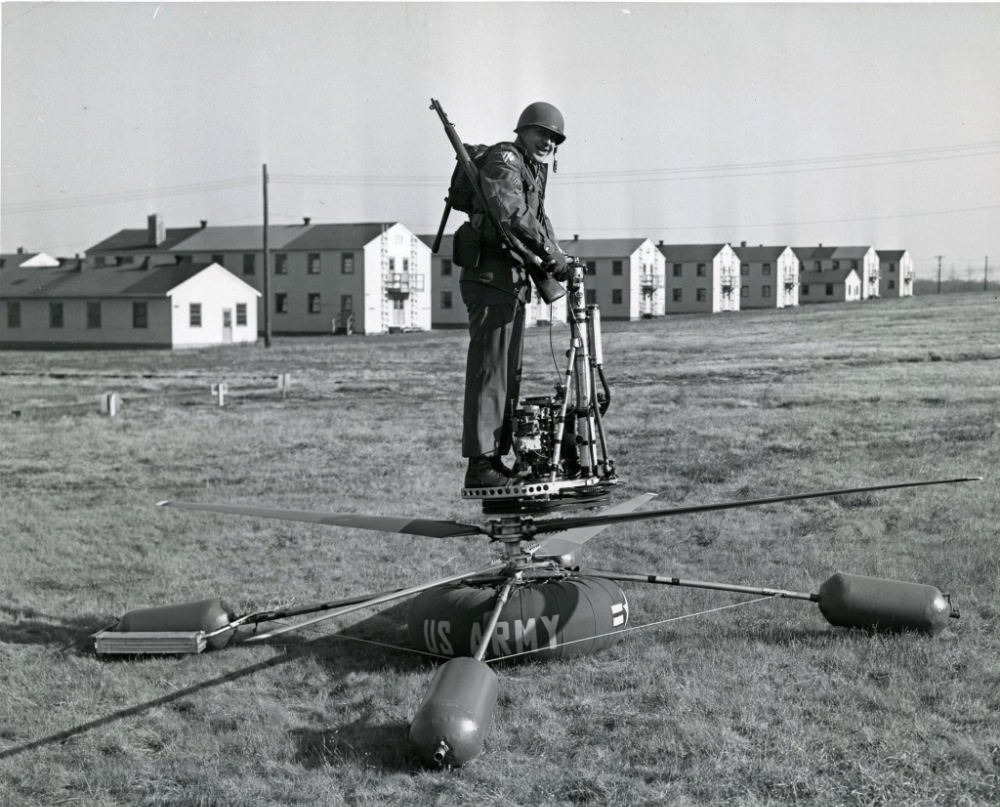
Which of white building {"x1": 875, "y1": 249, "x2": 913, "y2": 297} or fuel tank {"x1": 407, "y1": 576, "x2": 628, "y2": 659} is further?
white building {"x1": 875, "y1": 249, "x2": 913, "y2": 297}

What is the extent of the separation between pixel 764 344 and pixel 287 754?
2974cm

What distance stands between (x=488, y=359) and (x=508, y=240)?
2.58 feet

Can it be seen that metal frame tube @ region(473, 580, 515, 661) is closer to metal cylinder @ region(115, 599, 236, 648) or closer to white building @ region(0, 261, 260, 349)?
metal cylinder @ region(115, 599, 236, 648)

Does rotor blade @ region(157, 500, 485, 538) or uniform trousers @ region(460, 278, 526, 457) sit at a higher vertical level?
uniform trousers @ region(460, 278, 526, 457)

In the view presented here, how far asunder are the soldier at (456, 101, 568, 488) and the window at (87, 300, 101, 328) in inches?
2179

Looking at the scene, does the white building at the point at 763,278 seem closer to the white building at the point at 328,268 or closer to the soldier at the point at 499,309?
the white building at the point at 328,268

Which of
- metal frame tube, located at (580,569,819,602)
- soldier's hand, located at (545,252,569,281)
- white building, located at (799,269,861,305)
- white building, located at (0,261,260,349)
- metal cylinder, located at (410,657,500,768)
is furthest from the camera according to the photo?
white building, located at (799,269,861,305)

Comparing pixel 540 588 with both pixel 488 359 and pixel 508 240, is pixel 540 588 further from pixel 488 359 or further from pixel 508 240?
pixel 508 240

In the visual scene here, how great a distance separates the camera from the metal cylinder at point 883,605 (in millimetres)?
6699

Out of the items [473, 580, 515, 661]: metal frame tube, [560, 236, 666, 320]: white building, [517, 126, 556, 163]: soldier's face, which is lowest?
[473, 580, 515, 661]: metal frame tube

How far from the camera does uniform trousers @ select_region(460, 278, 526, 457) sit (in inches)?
268

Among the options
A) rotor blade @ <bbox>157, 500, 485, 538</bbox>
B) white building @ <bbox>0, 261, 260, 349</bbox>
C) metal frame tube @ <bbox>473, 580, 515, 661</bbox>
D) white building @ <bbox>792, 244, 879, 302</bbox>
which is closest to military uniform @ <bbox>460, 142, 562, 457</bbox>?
rotor blade @ <bbox>157, 500, 485, 538</bbox>

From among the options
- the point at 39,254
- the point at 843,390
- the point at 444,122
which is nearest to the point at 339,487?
the point at 444,122

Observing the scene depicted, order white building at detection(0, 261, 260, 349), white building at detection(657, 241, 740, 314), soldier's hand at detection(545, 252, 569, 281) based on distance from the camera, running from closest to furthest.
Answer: soldier's hand at detection(545, 252, 569, 281) < white building at detection(0, 261, 260, 349) < white building at detection(657, 241, 740, 314)
